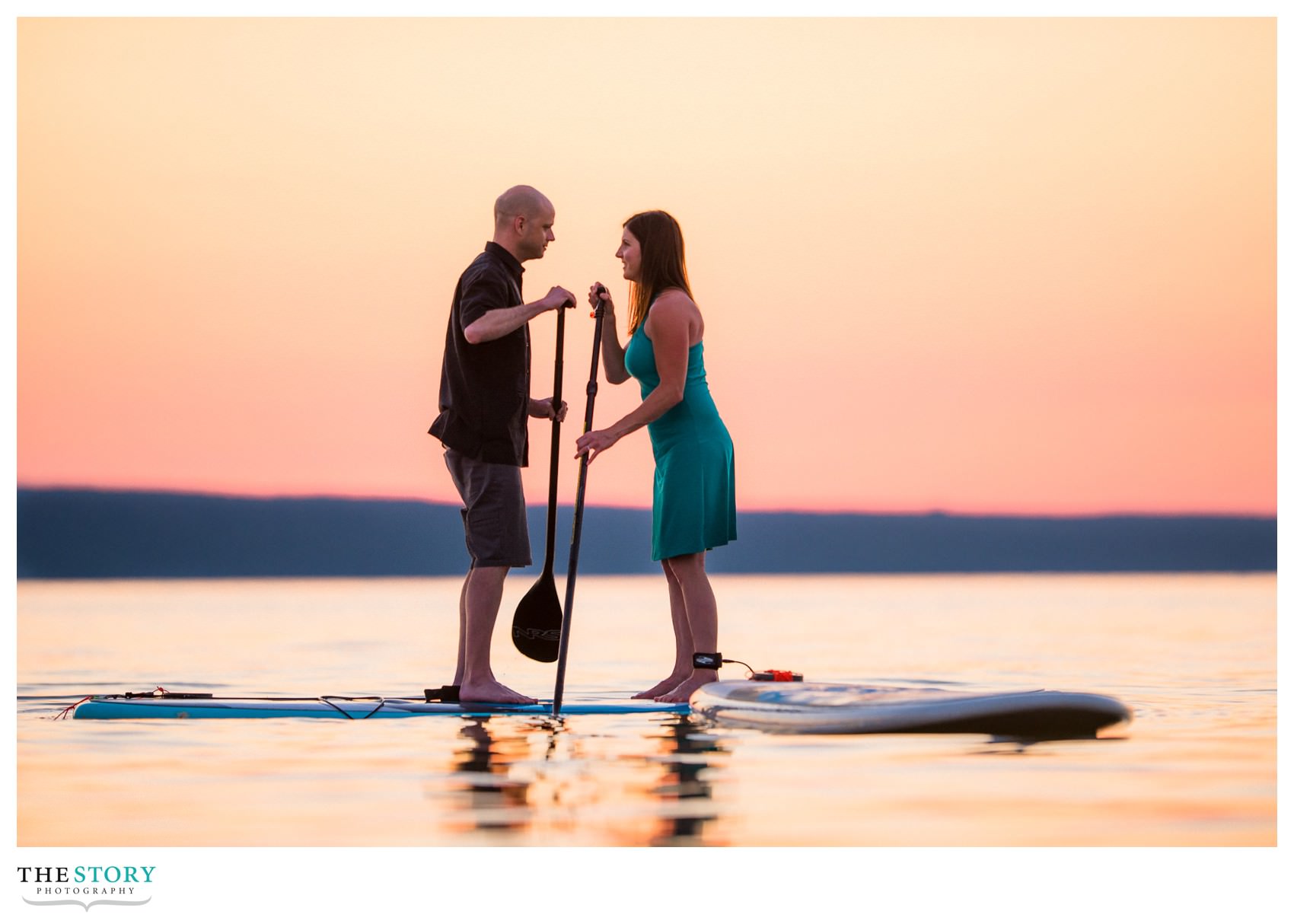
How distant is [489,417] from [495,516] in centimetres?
36

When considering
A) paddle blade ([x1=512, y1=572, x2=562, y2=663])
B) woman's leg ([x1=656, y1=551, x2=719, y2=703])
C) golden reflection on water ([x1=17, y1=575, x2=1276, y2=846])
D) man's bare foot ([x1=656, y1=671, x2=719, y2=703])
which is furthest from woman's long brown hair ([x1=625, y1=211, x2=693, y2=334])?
golden reflection on water ([x1=17, y1=575, x2=1276, y2=846])

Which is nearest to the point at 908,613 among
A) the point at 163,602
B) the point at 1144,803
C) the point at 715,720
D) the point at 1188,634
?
the point at 1188,634

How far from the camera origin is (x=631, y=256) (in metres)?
6.52

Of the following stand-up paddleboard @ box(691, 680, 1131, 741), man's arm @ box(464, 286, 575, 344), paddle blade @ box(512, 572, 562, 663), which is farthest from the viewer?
paddle blade @ box(512, 572, 562, 663)

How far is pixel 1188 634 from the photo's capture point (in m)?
11.5

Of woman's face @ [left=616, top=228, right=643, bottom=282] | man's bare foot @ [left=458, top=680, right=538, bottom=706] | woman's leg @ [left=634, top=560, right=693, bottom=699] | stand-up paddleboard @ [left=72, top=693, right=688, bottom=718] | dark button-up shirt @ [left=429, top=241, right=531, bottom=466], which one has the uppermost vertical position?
woman's face @ [left=616, top=228, right=643, bottom=282]

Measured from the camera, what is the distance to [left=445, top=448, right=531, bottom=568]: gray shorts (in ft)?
20.6

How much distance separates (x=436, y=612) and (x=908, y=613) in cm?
423

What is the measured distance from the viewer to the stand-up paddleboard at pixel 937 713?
552cm

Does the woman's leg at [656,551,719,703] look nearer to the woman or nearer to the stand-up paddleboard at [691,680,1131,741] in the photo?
the woman

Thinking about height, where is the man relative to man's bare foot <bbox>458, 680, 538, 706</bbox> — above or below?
above

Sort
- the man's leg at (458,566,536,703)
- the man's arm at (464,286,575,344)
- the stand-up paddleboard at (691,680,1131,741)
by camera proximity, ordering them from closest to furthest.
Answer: the stand-up paddleboard at (691,680,1131,741) → the man's arm at (464,286,575,344) → the man's leg at (458,566,536,703)
